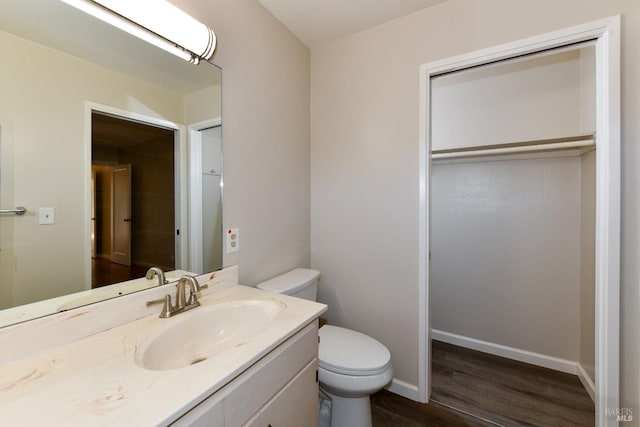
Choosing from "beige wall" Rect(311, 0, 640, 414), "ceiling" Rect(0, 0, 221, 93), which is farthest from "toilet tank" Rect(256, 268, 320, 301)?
"ceiling" Rect(0, 0, 221, 93)

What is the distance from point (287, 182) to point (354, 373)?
1160 mm

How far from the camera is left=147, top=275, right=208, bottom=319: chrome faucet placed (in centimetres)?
100

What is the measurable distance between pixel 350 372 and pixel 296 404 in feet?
1.23

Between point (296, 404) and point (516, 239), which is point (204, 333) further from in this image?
point (516, 239)

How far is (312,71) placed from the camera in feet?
6.45

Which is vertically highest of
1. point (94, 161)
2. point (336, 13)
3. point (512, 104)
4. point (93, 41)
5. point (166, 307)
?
point (336, 13)

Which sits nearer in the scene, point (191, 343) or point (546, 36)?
point (191, 343)

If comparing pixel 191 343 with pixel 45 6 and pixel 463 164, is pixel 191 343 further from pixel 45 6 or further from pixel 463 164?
pixel 463 164

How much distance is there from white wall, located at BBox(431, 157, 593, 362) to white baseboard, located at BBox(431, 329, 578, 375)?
3cm

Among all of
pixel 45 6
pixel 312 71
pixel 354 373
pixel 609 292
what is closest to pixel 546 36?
pixel 609 292

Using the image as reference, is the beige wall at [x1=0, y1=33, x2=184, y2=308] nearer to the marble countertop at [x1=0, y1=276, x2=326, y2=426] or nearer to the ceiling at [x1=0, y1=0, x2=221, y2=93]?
the ceiling at [x1=0, y1=0, x2=221, y2=93]

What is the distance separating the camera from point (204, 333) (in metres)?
1.03

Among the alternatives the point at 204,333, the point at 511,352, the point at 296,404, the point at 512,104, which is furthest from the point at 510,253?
the point at 204,333

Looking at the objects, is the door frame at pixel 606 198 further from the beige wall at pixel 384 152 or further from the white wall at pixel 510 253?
the white wall at pixel 510 253
